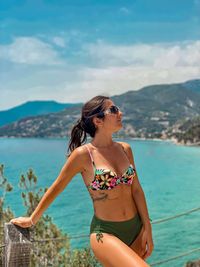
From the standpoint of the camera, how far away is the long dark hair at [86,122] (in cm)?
264

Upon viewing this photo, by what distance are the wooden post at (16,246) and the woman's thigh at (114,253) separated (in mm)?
466

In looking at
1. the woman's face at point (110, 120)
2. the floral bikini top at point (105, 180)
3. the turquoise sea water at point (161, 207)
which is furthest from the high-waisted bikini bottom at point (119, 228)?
the turquoise sea water at point (161, 207)

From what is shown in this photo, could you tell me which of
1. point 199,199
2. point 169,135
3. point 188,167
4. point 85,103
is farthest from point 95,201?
point 169,135

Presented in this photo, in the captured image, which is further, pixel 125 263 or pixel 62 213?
pixel 62 213

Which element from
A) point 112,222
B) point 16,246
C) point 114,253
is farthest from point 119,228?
point 16,246

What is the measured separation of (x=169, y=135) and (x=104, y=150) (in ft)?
558

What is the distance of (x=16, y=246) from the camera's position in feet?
8.41

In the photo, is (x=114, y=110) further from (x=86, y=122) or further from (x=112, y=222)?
(x=112, y=222)

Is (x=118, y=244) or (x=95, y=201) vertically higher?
(x=95, y=201)

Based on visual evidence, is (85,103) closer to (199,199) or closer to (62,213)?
(62,213)

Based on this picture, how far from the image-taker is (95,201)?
2.52 meters

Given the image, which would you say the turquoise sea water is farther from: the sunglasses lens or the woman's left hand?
the sunglasses lens

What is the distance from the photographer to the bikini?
243 cm

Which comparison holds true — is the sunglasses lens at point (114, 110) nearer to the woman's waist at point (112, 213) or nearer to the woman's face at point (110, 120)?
the woman's face at point (110, 120)
